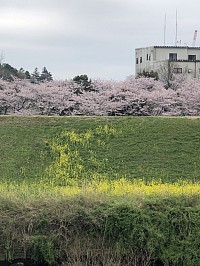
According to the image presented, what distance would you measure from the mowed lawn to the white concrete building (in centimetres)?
3093

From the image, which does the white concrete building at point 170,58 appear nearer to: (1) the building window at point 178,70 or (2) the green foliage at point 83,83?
(1) the building window at point 178,70

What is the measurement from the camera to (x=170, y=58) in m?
51.6

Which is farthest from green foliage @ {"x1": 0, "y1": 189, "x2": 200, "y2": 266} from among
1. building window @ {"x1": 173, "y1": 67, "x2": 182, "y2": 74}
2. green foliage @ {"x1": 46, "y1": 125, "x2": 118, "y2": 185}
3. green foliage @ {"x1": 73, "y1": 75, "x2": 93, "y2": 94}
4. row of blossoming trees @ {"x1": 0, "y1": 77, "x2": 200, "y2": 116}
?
building window @ {"x1": 173, "y1": 67, "x2": 182, "y2": 74}

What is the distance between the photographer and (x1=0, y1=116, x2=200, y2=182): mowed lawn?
14930 mm

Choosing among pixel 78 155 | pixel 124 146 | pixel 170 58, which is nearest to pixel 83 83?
pixel 124 146

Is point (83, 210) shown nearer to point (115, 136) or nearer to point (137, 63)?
point (115, 136)

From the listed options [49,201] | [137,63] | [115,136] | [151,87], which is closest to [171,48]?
[137,63]

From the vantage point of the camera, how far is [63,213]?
775 cm

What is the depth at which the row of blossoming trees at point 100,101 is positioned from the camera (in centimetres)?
2675

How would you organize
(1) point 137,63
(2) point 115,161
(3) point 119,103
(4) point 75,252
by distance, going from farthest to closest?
1. (1) point 137,63
2. (3) point 119,103
3. (2) point 115,161
4. (4) point 75,252

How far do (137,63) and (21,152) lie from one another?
40.7 metres

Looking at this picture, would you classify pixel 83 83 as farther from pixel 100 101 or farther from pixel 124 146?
pixel 124 146

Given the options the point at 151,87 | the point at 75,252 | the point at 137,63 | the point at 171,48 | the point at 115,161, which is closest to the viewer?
the point at 75,252

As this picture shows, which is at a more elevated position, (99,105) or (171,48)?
(171,48)
